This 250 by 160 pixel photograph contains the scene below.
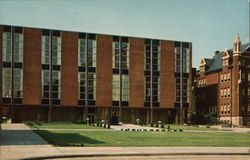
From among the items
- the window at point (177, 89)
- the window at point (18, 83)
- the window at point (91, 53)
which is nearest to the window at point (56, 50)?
the window at point (91, 53)

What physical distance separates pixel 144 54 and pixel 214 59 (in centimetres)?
2313

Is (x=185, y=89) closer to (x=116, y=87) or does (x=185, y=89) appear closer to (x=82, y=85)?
(x=116, y=87)

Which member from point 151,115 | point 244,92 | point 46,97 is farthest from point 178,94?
point 46,97

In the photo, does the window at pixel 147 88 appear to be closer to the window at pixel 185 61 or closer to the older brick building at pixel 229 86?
the window at pixel 185 61

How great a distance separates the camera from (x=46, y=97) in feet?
235

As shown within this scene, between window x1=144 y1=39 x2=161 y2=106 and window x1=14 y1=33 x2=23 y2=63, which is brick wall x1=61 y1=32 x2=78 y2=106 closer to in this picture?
window x1=14 y1=33 x2=23 y2=63

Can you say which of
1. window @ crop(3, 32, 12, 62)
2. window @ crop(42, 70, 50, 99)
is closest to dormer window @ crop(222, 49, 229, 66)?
window @ crop(42, 70, 50, 99)

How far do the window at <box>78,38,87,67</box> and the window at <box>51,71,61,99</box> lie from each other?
4653 mm

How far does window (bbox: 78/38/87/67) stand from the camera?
74469mm

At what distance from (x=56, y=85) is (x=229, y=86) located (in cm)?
3464

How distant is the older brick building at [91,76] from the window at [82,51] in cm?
9

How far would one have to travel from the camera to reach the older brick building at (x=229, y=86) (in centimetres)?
7838

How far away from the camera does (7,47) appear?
70.8m

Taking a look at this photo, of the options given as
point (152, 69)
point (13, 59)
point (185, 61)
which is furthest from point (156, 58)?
point (13, 59)
